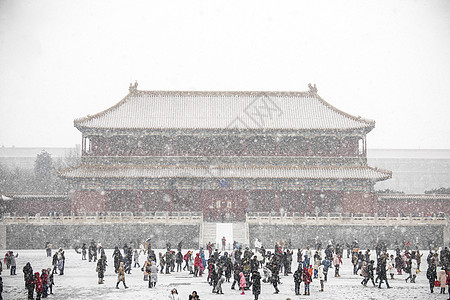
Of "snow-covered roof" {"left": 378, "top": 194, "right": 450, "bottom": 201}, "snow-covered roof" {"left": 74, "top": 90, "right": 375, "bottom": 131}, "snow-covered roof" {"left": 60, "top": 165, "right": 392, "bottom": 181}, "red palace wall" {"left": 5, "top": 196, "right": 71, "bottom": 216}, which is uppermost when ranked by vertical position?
"snow-covered roof" {"left": 74, "top": 90, "right": 375, "bottom": 131}

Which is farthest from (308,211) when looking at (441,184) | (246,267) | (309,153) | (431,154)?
(431,154)

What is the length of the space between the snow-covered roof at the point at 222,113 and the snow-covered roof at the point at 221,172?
3774 millimetres

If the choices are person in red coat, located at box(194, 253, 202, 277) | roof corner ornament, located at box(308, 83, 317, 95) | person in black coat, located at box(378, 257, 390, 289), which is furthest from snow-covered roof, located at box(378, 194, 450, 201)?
person in red coat, located at box(194, 253, 202, 277)

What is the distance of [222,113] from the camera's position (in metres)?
49.3

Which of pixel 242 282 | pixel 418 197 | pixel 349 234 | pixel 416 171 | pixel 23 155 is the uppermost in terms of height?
pixel 23 155

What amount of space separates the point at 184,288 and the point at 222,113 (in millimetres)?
29065

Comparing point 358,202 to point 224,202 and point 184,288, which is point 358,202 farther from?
point 184,288

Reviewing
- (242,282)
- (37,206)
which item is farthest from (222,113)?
(242,282)

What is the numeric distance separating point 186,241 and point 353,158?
54.6 feet

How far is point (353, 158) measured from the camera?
150 ft

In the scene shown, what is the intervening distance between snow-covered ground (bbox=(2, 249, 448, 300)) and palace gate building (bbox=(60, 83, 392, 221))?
16.9 metres

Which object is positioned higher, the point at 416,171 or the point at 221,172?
the point at 416,171

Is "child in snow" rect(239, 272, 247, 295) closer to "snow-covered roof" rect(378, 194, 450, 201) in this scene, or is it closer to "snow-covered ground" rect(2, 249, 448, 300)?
"snow-covered ground" rect(2, 249, 448, 300)

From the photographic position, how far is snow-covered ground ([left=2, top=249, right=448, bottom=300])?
65.9 ft
